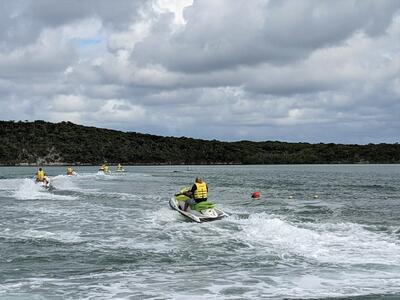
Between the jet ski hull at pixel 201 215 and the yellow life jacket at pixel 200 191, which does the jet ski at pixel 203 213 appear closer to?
the jet ski hull at pixel 201 215

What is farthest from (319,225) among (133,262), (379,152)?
(379,152)

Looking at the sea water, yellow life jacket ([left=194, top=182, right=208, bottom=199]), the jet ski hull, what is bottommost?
the sea water

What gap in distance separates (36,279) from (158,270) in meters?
3.14

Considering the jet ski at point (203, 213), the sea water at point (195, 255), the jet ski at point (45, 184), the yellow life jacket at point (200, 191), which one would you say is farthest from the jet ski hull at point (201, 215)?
the jet ski at point (45, 184)

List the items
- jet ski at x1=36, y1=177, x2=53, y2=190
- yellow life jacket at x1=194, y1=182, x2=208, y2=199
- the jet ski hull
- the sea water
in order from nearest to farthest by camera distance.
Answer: the sea water, the jet ski hull, yellow life jacket at x1=194, y1=182, x2=208, y2=199, jet ski at x1=36, y1=177, x2=53, y2=190

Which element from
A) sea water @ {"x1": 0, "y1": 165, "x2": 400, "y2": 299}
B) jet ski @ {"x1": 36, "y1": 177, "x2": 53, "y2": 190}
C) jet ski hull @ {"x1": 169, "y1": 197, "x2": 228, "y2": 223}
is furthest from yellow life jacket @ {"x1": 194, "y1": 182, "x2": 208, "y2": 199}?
jet ski @ {"x1": 36, "y1": 177, "x2": 53, "y2": 190}

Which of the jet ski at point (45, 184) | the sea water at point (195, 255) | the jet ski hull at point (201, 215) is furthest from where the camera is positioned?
the jet ski at point (45, 184)

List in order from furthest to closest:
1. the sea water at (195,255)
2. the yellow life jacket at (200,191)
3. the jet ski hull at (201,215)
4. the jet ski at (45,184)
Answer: the jet ski at (45,184)
the yellow life jacket at (200,191)
the jet ski hull at (201,215)
the sea water at (195,255)

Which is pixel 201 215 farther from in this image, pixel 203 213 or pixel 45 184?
pixel 45 184

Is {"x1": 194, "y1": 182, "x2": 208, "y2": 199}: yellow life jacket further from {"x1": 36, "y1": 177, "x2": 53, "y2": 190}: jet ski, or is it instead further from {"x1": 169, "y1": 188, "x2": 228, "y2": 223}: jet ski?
{"x1": 36, "y1": 177, "x2": 53, "y2": 190}: jet ski

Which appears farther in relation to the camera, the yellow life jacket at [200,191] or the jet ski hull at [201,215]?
the yellow life jacket at [200,191]

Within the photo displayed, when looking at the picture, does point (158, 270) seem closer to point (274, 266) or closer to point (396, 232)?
point (274, 266)

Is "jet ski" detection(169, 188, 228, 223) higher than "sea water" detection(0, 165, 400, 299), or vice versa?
"jet ski" detection(169, 188, 228, 223)

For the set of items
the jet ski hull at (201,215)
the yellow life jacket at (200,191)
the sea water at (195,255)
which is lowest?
the sea water at (195,255)
